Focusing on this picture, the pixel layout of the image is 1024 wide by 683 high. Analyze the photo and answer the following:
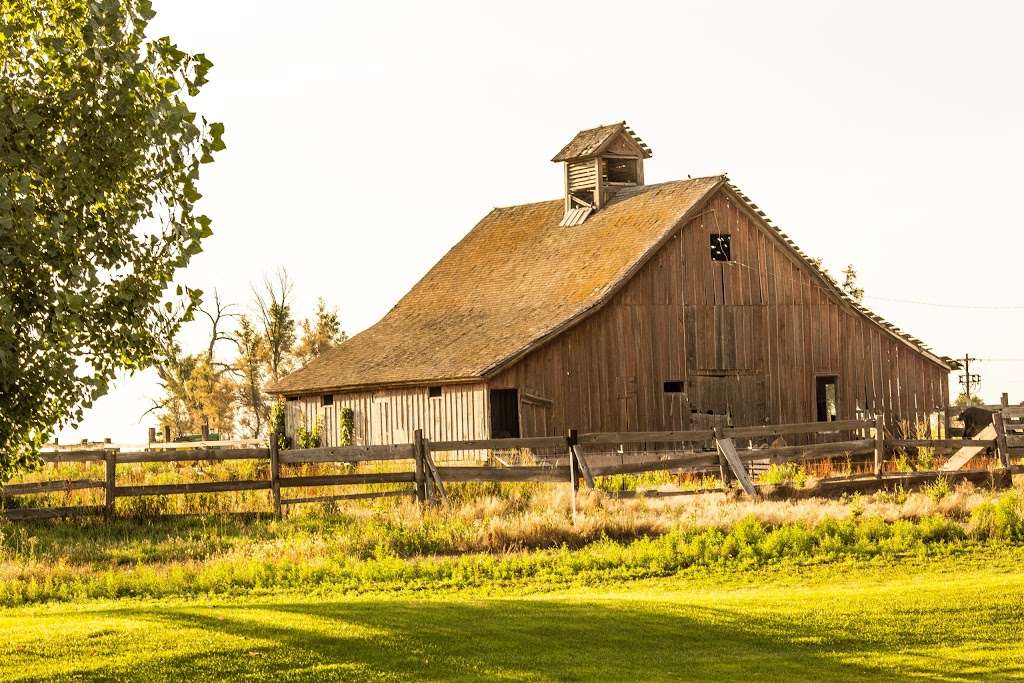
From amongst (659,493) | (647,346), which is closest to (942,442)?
(659,493)

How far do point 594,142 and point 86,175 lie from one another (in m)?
35.5

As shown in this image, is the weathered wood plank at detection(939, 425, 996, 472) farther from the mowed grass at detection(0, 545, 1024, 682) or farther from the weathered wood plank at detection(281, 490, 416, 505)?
the weathered wood plank at detection(281, 490, 416, 505)

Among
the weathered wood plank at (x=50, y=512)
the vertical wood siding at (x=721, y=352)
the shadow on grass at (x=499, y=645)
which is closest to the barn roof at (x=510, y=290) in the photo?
the vertical wood siding at (x=721, y=352)

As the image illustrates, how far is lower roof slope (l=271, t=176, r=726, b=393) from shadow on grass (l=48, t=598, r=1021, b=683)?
76.8ft

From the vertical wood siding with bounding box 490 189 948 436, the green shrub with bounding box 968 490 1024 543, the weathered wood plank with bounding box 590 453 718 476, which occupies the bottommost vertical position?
the green shrub with bounding box 968 490 1024 543

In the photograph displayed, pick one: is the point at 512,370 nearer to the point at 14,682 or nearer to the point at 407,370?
the point at 407,370

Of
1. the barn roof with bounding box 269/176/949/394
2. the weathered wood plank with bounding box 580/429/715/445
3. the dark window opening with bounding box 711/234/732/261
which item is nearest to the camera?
the weathered wood plank with bounding box 580/429/715/445

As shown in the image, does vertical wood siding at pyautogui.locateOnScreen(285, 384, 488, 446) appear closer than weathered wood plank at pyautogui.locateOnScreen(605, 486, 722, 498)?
No

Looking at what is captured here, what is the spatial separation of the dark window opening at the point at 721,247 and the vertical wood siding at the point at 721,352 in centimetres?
18

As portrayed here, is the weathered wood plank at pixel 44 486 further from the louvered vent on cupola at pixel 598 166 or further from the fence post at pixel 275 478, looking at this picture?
the louvered vent on cupola at pixel 598 166

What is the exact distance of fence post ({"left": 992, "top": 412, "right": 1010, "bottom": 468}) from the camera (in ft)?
84.3

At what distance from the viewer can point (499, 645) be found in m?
12.8

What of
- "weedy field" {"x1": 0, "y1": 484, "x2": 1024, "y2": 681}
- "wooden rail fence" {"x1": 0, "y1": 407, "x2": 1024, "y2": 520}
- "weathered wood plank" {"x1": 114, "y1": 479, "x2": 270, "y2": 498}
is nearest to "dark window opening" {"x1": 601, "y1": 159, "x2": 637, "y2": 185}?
"weedy field" {"x1": 0, "y1": 484, "x2": 1024, "y2": 681}

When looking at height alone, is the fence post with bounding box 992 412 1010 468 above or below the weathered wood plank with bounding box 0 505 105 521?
above
